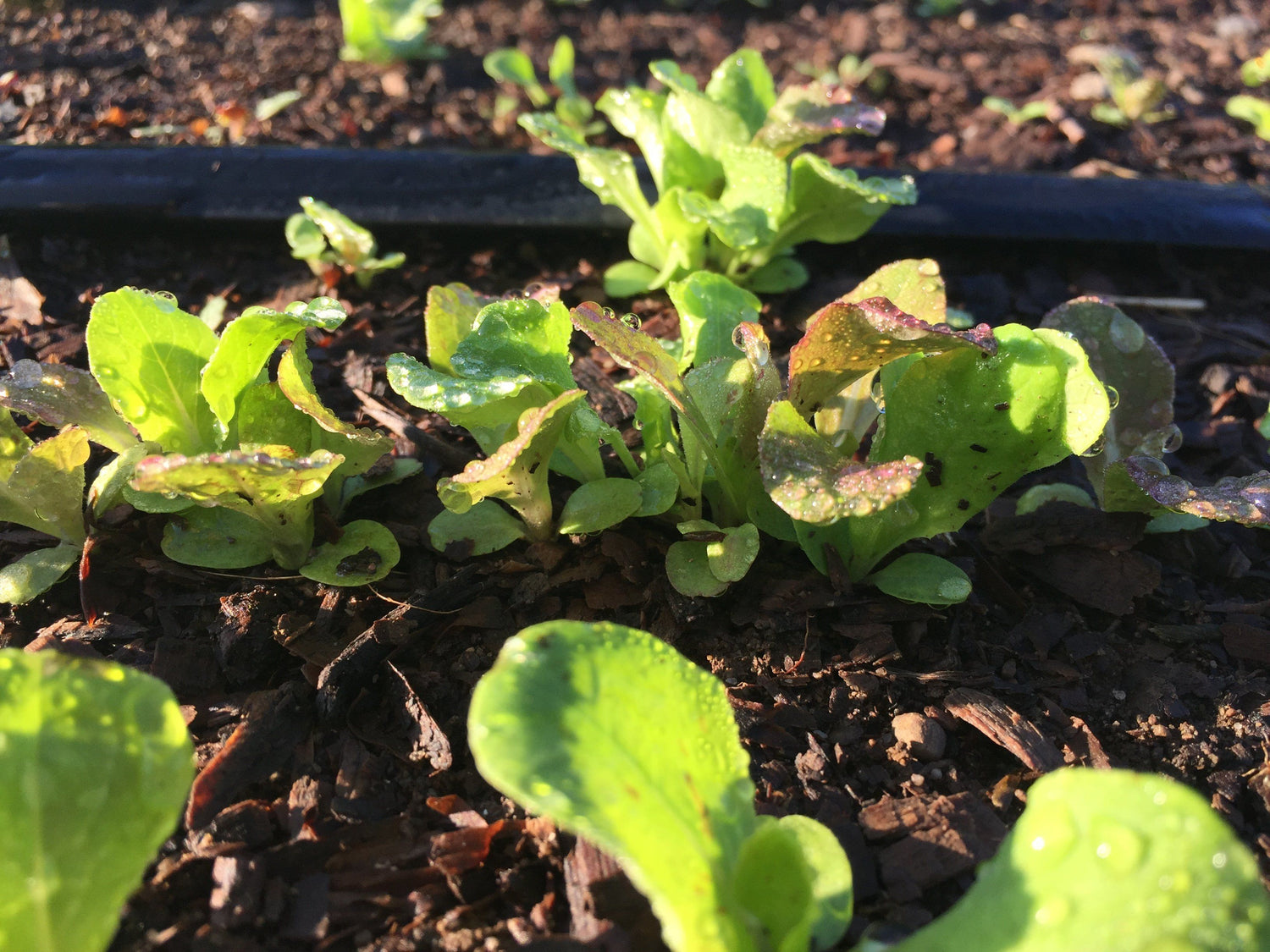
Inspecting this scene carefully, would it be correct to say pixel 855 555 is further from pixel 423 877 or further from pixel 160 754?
pixel 160 754

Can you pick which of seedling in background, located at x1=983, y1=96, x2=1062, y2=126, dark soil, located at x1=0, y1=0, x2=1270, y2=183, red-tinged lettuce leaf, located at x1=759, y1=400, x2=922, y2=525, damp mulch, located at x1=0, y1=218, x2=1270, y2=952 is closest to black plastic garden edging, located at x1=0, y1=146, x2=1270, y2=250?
dark soil, located at x1=0, y1=0, x2=1270, y2=183

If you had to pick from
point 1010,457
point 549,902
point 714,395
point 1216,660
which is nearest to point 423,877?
point 549,902

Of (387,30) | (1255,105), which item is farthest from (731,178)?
(1255,105)

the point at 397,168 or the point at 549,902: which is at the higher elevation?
the point at 397,168

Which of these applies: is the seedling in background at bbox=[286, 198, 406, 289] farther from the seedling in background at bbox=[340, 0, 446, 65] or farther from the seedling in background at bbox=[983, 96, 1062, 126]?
the seedling in background at bbox=[983, 96, 1062, 126]

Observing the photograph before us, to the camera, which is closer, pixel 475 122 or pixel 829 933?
pixel 829 933
